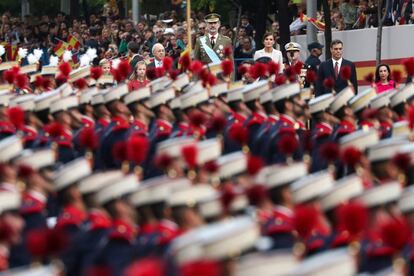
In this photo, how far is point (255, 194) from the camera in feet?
34.2

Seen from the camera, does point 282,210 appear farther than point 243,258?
Yes

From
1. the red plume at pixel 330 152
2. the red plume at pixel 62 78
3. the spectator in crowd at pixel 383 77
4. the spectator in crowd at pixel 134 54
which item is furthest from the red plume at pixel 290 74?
the red plume at pixel 330 152

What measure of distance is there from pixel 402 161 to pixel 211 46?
1164 cm

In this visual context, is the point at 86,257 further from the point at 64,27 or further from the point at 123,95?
the point at 64,27

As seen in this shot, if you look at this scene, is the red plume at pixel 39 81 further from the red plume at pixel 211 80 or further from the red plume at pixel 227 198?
the red plume at pixel 227 198

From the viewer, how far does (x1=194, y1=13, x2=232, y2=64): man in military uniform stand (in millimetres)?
22625

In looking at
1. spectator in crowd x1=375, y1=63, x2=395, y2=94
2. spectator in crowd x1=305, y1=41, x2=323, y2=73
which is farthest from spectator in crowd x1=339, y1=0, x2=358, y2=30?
spectator in crowd x1=375, y1=63, x2=395, y2=94

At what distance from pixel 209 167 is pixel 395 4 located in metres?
14.4

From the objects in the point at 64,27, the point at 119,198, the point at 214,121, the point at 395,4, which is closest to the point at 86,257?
the point at 119,198

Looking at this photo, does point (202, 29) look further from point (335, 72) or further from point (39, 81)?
point (39, 81)

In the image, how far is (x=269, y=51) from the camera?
22250 millimetres

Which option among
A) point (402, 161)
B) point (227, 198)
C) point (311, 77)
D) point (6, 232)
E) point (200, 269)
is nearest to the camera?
point (200, 269)

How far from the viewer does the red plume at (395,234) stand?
9.54 metres

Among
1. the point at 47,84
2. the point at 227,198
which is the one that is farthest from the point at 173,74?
the point at 227,198
